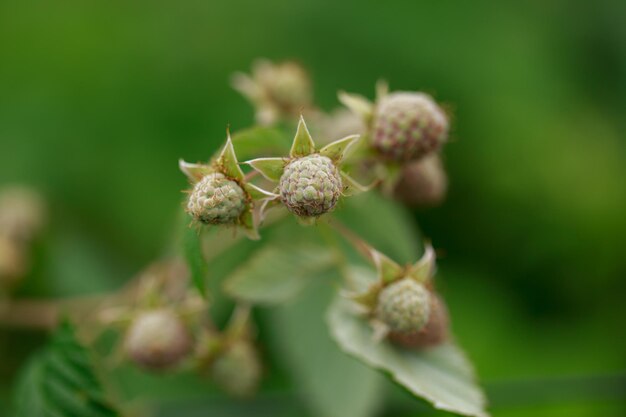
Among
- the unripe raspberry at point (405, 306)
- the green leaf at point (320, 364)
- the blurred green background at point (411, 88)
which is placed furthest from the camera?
the blurred green background at point (411, 88)

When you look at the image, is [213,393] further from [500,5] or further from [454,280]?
[500,5]

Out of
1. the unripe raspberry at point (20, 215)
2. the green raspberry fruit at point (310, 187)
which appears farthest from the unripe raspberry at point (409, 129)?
the unripe raspberry at point (20, 215)

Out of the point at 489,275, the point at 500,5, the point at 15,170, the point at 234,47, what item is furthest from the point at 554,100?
the point at 15,170

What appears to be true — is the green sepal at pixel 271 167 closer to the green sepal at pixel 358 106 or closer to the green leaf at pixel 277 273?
the green sepal at pixel 358 106

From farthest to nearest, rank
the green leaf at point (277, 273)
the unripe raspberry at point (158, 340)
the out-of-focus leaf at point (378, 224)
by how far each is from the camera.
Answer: the out-of-focus leaf at point (378, 224) < the green leaf at point (277, 273) < the unripe raspberry at point (158, 340)

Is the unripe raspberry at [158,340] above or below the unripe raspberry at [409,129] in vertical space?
below

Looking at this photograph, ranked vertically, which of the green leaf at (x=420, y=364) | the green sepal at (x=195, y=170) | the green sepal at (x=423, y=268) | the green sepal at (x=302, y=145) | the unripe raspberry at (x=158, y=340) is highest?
the green sepal at (x=302, y=145)

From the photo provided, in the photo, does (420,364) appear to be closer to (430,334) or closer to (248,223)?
(430,334)
